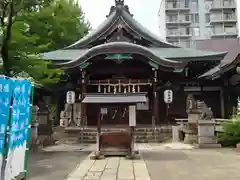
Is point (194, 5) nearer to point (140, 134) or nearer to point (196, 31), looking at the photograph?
point (196, 31)

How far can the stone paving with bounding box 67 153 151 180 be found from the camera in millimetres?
7412

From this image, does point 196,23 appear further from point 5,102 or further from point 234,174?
point 5,102

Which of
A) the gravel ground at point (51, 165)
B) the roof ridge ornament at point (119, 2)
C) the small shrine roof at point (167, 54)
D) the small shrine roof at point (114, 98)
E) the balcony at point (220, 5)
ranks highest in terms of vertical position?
the balcony at point (220, 5)

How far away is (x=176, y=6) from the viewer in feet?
193

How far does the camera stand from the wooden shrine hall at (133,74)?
18.0 metres

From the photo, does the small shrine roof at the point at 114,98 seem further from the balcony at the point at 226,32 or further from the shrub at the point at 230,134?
the balcony at the point at 226,32

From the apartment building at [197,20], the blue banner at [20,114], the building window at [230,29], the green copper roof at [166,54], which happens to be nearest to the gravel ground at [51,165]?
the blue banner at [20,114]

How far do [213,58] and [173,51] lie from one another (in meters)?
3.64

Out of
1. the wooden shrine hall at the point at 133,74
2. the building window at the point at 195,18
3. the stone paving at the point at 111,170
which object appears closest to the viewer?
the stone paving at the point at 111,170

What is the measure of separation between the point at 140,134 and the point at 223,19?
155 feet

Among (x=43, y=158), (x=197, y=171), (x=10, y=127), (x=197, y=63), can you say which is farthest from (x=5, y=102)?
(x=197, y=63)

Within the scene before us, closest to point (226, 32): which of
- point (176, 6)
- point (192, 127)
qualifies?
point (176, 6)

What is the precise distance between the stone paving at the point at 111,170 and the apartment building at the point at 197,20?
49.5 meters

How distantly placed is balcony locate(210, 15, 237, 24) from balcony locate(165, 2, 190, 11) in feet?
18.5
